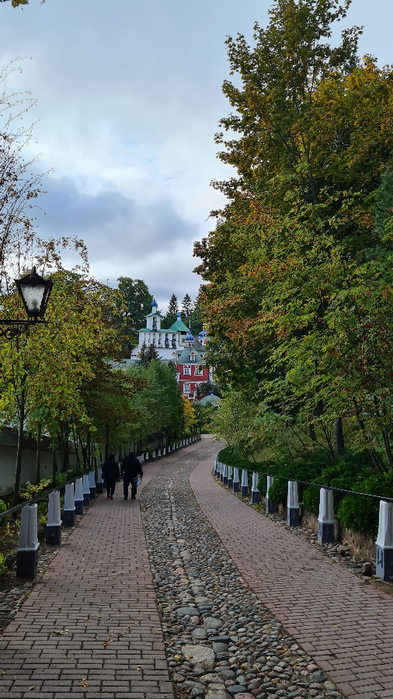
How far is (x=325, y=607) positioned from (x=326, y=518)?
3352 mm

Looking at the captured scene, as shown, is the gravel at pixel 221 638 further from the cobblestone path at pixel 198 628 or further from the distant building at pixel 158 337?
the distant building at pixel 158 337

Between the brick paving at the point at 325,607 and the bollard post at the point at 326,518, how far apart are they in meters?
0.34

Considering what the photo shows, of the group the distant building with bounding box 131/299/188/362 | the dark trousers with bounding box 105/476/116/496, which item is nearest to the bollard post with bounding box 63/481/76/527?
the dark trousers with bounding box 105/476/116/496

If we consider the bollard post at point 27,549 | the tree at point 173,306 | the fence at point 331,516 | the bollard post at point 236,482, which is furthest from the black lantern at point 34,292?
the tree at point 173,306

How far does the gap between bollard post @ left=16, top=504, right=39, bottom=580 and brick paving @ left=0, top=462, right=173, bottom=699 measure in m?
0.25

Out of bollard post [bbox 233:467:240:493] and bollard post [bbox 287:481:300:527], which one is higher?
bollard post [bbox 287:481:300:527]

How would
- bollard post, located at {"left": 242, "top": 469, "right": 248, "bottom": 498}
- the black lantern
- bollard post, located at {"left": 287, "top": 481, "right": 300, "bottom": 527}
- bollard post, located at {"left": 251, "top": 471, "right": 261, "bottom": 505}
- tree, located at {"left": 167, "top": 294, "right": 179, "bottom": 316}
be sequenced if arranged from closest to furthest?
1. the black lantern
2. bollard post, located at {"left": 287, "top": 481, "right": 300, "bottom": 527}
3. bollard post, located at {"left": 251, "top": 471, "right": 261, "bottom": 505}
4. bollard post, located at {"left": 242, "top": 469, "right": 248, "bottom": 498}
5. tree, located at {"left": 167, "top": 294, "right": 179, "bottom": 316}

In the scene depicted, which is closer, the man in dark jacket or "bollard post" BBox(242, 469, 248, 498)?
the man in dark jacket

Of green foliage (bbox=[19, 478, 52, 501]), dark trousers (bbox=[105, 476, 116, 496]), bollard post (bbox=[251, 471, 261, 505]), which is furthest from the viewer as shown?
dark trousers (bbox=[105, 476, 116, 496])

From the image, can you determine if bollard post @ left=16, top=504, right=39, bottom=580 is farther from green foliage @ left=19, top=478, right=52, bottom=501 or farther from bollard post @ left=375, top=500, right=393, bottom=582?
green foliage @ left=19, top=478, right=52, bottom=501

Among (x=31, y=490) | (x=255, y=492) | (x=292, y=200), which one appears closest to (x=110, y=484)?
(x=255, y=492)

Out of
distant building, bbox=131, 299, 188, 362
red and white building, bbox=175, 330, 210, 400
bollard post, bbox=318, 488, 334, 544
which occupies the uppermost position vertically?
distant building, bbox=131, 299, 188, 362

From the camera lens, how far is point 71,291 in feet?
47.2

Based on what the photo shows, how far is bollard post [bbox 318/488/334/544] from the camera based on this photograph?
8.58 m
